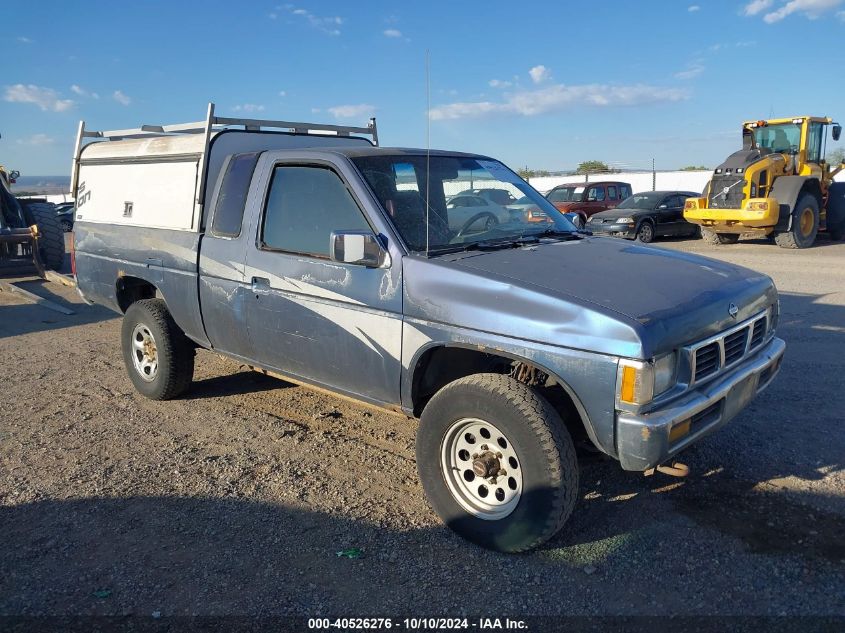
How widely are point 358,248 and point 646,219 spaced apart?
16.2 metres

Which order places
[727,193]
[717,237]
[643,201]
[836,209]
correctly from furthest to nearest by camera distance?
[643,201], [717,237], [836,209], [727,193]

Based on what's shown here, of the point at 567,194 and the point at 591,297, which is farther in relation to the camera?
the point at 567,194

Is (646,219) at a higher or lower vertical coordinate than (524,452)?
higher

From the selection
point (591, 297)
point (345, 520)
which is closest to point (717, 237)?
point (591, 297)

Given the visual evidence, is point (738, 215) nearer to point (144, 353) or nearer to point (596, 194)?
point (596, 194)

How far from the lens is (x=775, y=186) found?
52.3 feet

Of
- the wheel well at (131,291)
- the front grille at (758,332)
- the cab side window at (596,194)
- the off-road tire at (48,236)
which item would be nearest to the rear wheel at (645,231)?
the cab side window at (596,194)

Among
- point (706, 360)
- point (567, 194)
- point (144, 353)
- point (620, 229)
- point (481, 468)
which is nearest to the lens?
point (706, 360)

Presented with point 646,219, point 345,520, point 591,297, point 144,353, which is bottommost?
point 345,520

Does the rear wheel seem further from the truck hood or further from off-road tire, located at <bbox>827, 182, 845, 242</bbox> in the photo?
the truck hood

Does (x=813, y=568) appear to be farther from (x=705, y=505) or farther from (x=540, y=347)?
(x=540, y=347)

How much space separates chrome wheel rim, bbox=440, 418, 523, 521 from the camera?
335cm

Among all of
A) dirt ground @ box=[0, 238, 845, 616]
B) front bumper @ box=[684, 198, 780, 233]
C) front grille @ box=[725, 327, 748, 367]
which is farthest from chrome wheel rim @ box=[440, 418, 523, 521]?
front bumper @ box=[684, 198, 780, 233]

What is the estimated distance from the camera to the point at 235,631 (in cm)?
283
